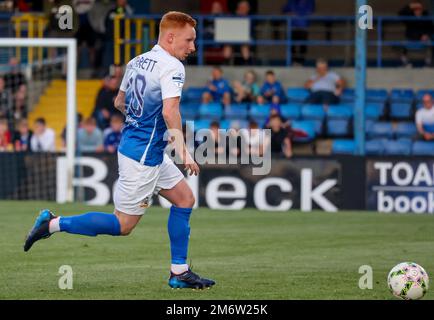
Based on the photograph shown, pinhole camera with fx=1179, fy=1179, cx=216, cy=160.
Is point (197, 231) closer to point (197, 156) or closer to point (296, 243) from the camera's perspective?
point (296, 243)

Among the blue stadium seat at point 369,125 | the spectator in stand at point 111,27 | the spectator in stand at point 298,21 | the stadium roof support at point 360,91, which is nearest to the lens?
the stadium roof support at point 360,91

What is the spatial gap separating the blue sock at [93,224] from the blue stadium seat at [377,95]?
14483 millimetres

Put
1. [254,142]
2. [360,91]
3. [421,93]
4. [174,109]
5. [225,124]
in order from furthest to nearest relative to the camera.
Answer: [421,93]
[225,124]
[360,91]
[254,142]
[174,109]

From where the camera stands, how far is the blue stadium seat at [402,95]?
76.2 ft

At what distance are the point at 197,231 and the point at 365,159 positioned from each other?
529cm

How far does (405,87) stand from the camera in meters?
24.1

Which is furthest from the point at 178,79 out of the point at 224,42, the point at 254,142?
the point at 224,42

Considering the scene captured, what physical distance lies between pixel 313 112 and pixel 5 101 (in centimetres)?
602

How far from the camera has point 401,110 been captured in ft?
75.9

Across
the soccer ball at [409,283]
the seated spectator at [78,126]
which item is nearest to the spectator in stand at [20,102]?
the seated spectator at [78,126]

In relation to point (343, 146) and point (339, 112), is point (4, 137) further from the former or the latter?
point (339, 112)

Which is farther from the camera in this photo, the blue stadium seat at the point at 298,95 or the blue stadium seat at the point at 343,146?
the blue stadium seat at the point at 298,95

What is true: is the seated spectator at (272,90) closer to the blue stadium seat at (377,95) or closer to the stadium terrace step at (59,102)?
the blue stadium seat at (377,95)
